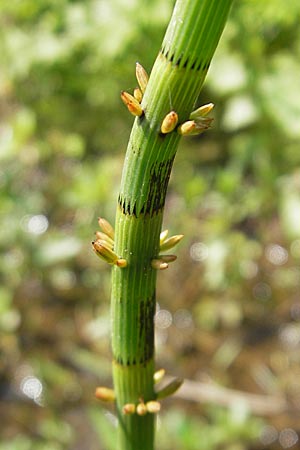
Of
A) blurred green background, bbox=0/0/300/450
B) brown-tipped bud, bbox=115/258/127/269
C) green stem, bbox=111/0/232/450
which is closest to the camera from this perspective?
green stem, bbox=111/0/232/450

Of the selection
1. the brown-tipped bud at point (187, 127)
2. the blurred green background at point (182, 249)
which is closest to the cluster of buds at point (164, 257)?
the brown-tipped bud at point (187, 127)

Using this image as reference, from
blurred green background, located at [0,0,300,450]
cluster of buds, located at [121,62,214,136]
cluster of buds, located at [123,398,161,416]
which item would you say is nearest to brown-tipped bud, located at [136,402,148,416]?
cluster of buds, located at [123,398,161,416]

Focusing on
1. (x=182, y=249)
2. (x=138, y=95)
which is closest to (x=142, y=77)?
(x=138, y=95)

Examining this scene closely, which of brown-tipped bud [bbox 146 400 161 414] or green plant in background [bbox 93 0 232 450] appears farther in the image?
brown-tipped bud [bbox 146 400 161 414]

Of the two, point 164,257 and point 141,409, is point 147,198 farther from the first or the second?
A: point 141,409

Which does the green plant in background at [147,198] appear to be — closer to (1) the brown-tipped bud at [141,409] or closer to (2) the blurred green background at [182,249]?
(1) the brown-tipped bud at [141,409]

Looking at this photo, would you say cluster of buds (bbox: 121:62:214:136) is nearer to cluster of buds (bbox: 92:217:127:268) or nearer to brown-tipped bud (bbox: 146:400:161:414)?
cluster of buds (bbox: 92:217:127:268)

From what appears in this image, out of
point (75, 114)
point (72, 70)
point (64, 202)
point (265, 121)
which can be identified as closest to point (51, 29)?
point (72, 70)
